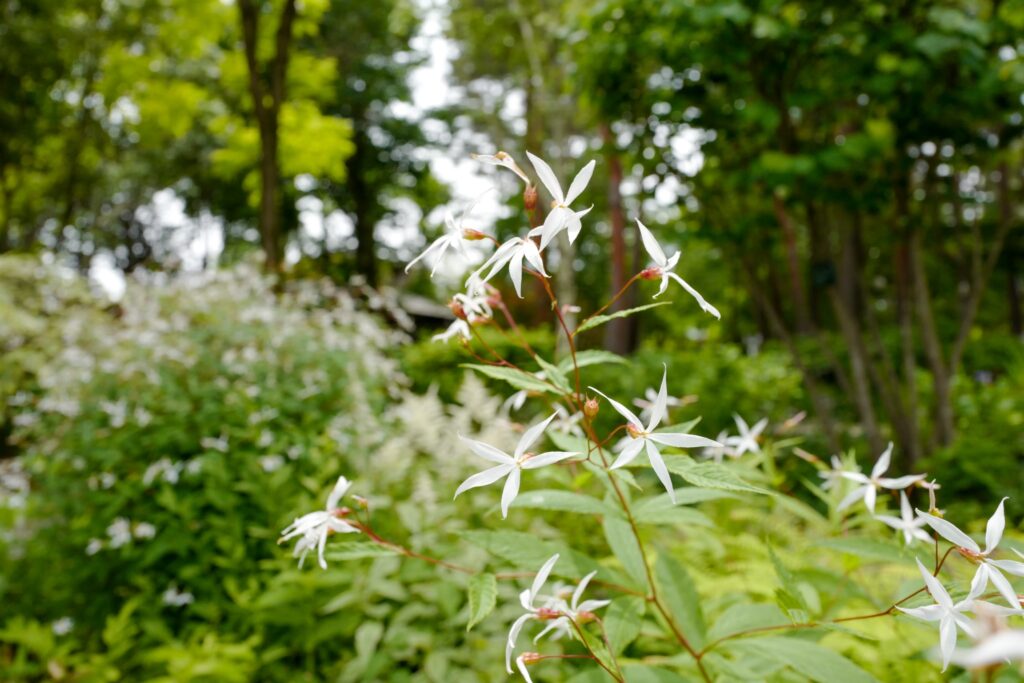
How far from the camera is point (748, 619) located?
1.06 metres

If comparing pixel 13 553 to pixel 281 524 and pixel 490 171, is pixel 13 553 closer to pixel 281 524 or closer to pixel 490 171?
pixel 281 524

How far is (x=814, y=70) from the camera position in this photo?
3270mm

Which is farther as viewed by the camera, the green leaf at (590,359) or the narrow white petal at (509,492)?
the green leaf at (590,359)

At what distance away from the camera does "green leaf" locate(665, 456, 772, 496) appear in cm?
65

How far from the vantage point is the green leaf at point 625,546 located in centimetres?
104

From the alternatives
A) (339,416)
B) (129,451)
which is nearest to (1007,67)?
(339,416)

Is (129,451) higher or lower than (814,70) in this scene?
lower

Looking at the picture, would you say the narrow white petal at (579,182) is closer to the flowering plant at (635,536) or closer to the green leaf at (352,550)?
the flowering plant at (635,536)

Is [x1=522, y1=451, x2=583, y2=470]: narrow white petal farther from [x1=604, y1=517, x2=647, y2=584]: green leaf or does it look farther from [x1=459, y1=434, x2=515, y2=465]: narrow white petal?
[x1=604, y1=517, x2=647, y2=584]: green leaf

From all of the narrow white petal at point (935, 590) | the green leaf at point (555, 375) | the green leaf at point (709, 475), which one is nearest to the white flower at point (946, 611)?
the narrow white petal at point (935, 590)

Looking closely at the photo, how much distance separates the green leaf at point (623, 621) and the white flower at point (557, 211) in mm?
535

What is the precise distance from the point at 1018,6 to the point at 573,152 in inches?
376

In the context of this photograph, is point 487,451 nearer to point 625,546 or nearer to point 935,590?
point 935,590

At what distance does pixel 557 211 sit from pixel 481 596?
0.47 m
